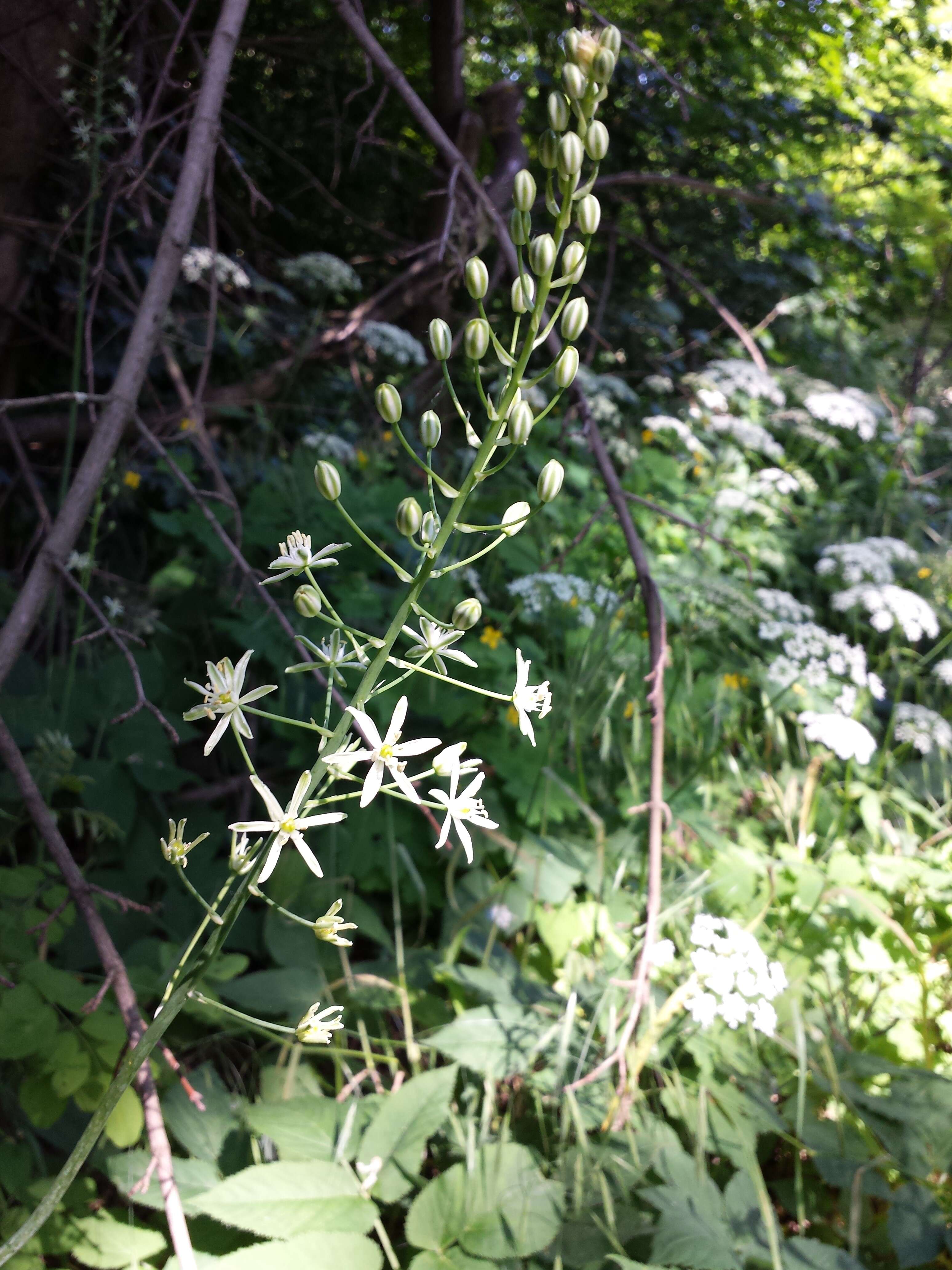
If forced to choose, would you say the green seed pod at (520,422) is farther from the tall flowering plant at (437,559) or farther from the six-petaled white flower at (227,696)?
the six-petaled white flower at (227,696)

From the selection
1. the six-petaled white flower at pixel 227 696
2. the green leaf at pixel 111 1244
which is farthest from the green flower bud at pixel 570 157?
the green leaf at pixel 111 1244

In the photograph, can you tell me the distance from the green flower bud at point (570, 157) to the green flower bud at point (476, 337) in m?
0.17

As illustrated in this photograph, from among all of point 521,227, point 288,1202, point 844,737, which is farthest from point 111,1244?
point 844,737

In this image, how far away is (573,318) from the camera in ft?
2.89

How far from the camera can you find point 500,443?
2.83ft

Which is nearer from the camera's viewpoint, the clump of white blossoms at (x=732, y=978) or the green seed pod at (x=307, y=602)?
the green seed pod at (x=307, y=602)

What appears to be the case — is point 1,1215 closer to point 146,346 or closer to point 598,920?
point 598,920

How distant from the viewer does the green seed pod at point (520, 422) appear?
81cm

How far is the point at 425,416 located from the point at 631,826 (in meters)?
1.70

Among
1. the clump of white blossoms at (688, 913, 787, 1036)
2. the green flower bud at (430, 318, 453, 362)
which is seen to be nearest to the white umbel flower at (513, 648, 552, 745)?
the green flower bud at (430, 318, 453, 362)

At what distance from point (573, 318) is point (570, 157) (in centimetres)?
15

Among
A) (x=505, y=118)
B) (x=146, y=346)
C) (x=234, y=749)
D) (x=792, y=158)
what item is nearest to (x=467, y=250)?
(x=146, y=346)

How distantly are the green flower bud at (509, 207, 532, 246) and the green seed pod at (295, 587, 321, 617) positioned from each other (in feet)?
1.41

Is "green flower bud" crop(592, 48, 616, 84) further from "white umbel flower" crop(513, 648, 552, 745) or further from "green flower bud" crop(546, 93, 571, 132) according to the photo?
"white umbel flower" crop(513, 648, 552, 745)
